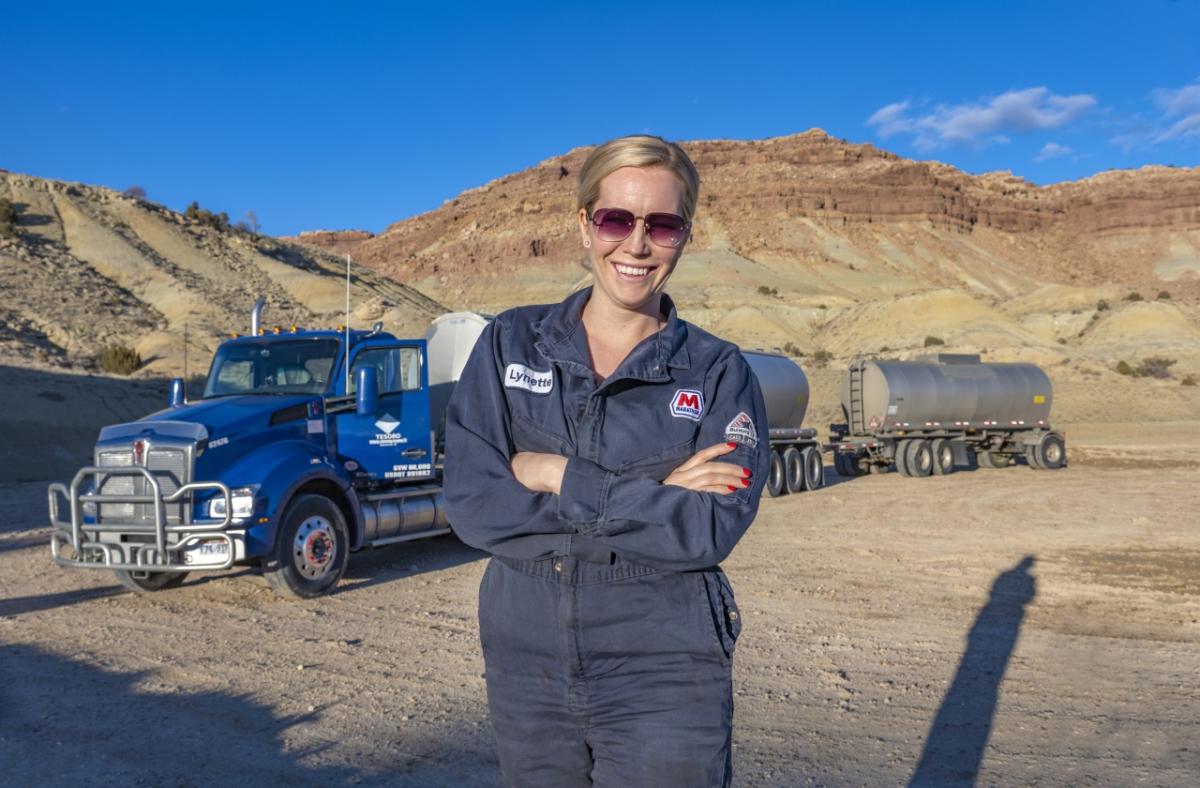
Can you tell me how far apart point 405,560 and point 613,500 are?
10539 millimetres

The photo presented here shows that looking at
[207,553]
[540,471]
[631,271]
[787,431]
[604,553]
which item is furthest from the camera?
[787,431]

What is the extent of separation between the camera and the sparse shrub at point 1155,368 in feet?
157

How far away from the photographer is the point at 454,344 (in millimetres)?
13586

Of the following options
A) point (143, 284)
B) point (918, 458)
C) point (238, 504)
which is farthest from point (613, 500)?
point (143, 284)

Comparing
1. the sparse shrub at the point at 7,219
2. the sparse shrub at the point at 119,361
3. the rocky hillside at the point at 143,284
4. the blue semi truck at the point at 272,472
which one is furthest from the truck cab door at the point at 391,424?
the sparse shrub at the point at 7,219

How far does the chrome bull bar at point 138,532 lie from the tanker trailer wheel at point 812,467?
1456cm

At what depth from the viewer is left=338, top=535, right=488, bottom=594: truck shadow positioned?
11219 mm

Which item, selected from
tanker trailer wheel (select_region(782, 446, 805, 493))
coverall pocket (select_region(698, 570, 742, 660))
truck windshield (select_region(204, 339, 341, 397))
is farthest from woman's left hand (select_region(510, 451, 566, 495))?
tanker trailer wheel (select_region(782, 446, 805, 493))

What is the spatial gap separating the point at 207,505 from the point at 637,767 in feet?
25.4

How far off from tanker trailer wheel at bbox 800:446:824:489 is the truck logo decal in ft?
63.3

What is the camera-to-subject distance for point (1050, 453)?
85.0ft

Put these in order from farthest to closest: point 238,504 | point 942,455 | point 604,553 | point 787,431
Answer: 1. point 942,455
2. point 787,431
3. point 238,504
4. point 604,553

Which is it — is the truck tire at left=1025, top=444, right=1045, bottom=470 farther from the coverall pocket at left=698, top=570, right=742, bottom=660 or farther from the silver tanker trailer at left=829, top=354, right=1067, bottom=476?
the coverall pocket at left=698, top=570, right=742, bottom=660

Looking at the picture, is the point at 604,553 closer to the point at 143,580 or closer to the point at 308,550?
the point at 308,550
